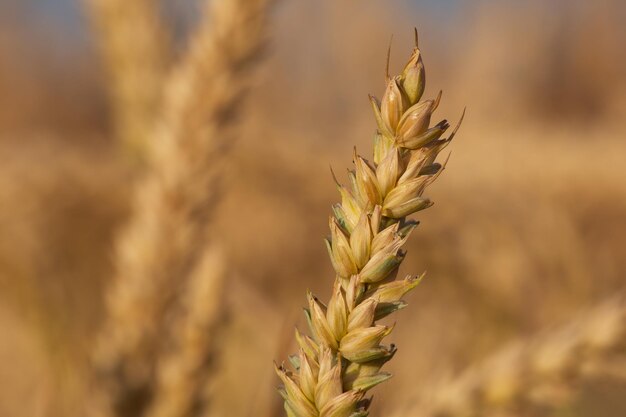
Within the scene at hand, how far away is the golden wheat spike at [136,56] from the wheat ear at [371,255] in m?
1.70

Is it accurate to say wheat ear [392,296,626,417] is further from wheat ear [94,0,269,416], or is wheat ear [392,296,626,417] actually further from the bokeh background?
wheat ear [94,0,269,416]

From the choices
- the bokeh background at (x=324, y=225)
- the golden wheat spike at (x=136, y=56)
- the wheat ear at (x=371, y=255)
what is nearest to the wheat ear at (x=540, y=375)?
the bokeh background at (x=324, y=225)

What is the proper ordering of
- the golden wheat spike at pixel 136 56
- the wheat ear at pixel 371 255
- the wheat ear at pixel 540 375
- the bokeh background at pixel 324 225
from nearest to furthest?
the wheat ear at pixel 371 255
the wheat ear at pixel 540 375
the bokeh background at pixel 324 225
the golden wheat spike at pixel 136 56

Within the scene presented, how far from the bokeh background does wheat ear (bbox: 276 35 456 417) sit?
13.2 inches

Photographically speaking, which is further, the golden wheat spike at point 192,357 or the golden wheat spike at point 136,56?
the golden wheat spike at point 136,56

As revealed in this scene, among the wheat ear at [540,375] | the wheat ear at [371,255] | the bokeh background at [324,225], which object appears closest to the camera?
the wheat ear at [371,255]

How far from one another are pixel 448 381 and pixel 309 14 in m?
3.42

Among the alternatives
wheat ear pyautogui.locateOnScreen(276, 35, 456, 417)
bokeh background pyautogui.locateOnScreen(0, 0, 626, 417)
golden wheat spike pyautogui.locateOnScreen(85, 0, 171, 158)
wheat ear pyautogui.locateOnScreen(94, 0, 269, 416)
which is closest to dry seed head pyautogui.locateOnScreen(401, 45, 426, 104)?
wheat ear pyautogui.locateOnScreen(276, 35, 456, 417)

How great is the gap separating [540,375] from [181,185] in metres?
0.35

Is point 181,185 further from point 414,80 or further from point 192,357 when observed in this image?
point 414,80

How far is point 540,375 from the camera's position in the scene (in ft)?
2.37

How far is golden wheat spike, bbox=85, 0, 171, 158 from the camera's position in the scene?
79.4 inches

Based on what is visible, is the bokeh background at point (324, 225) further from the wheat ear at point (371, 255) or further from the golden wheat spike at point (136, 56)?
the wheat ear at point (371, 255)

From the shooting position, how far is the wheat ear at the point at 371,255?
1.03ft
